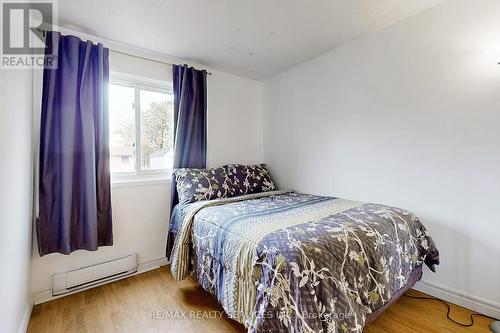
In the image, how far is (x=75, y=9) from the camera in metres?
1.81

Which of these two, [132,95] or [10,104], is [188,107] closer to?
[132,95]

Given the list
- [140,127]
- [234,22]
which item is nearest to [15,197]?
[140,127]

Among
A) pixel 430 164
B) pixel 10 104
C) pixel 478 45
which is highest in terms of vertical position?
pixel 478 45

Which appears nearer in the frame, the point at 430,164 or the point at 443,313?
the point at 443,313

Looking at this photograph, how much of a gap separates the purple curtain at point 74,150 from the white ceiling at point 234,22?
0.97 ft

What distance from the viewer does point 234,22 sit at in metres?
2.00

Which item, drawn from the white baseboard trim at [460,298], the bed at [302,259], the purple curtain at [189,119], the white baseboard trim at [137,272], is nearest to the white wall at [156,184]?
the white baseboard trim at [137,272]

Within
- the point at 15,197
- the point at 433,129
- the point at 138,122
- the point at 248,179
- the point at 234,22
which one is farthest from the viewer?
the point at 248,179

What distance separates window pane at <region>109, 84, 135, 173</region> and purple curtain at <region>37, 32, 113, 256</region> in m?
0.21

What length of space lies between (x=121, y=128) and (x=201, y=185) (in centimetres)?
102

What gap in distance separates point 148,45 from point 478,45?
2.77m

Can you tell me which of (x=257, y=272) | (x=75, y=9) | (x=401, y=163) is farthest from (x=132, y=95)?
(x=401, y=163)

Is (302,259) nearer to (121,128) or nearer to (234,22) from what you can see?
(234,22)

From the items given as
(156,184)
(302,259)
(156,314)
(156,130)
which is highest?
(156,130)
